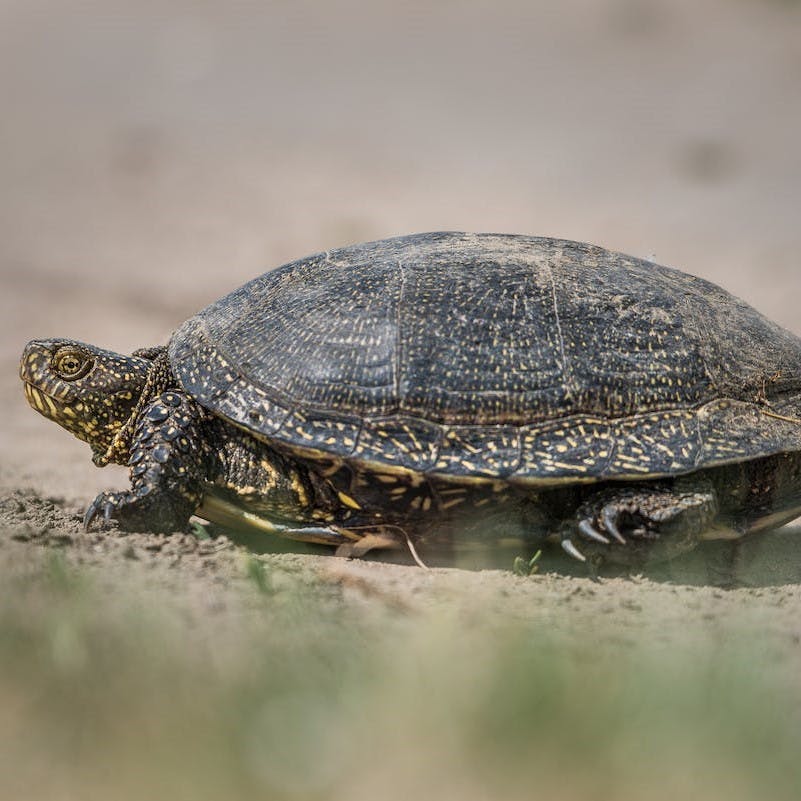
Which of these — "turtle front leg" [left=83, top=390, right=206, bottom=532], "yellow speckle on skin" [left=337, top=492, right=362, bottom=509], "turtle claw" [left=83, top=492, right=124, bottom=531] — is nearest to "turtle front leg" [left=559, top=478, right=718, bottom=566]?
"yellow speckle on skin" [left=337, top=492, right=362, bottom=509]

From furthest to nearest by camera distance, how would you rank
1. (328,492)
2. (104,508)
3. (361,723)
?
(104,508)
(328,492)
(361,723)

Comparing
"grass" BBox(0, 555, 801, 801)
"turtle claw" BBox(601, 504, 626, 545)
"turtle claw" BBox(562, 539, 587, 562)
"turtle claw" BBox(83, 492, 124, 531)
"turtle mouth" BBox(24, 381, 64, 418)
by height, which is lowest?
"grass" BBox(0, 555, 801, 801)

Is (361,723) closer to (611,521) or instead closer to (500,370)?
(611,521)

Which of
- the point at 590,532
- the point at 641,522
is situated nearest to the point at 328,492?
the point at 590,532

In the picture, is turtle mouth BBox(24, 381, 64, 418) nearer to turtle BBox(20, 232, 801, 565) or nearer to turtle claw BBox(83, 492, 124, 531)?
turtle BBox(20, 232, 801, 565)

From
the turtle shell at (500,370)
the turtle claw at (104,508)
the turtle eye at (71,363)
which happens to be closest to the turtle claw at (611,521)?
the turtle shell at (500,370)

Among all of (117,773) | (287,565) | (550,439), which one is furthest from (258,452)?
(117,773)
